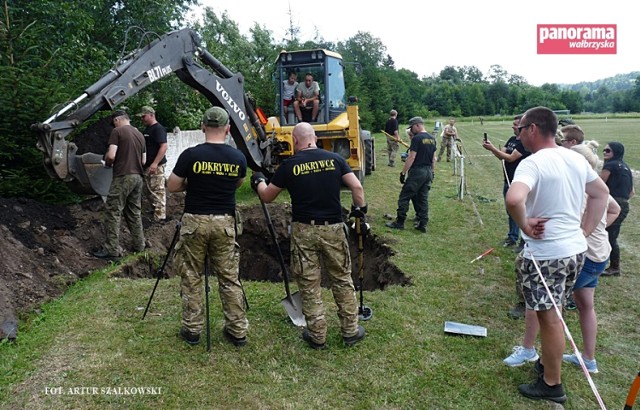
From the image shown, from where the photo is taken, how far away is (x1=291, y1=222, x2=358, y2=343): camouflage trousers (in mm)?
4086

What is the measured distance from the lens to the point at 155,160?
728cm

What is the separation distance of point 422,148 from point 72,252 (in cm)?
562

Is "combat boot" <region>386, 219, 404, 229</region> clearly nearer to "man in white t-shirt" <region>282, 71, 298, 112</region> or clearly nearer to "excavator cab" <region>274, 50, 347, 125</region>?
"excavator cab" <region>274, 50, 347, 125</region>

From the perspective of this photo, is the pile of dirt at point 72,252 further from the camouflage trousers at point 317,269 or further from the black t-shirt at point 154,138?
the camouflage trousers at point 317,269

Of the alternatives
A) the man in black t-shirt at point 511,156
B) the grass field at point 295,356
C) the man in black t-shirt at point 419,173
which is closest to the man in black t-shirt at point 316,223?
the grass field at point 295,356

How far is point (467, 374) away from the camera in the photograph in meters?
3.83

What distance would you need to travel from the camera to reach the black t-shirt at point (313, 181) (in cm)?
401

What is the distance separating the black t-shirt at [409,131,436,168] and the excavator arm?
2.77 metres

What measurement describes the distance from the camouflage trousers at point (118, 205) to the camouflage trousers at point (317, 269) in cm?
309

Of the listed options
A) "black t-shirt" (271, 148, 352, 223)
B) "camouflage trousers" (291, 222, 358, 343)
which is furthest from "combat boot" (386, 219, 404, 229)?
"black t-shirt" (271, 148, 352, 223)

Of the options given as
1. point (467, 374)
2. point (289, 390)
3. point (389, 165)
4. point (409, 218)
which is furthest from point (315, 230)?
point (389, 165)

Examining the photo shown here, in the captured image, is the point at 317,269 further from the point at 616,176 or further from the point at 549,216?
the point at 616,176

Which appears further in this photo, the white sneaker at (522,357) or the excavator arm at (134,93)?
the excavator arm at (134,93)

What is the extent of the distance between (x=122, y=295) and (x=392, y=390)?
320cm
